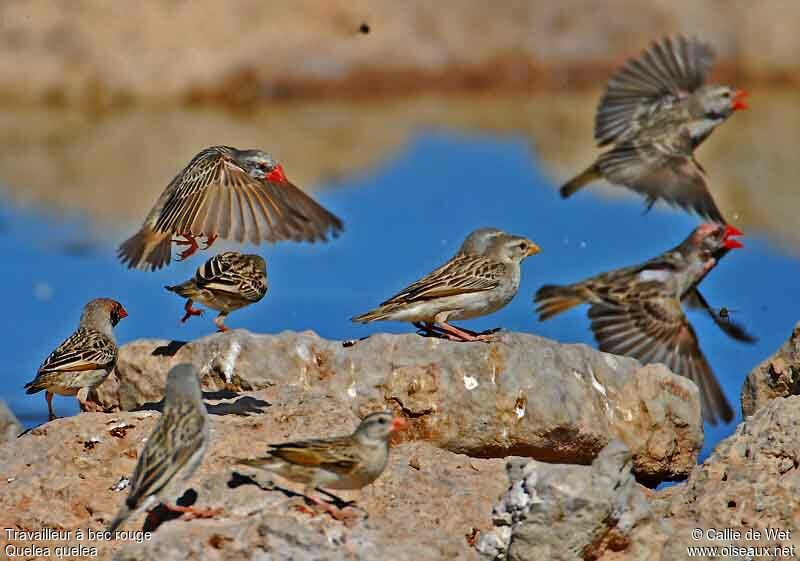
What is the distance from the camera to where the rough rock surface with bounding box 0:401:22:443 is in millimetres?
10734

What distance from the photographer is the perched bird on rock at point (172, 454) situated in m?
7.49

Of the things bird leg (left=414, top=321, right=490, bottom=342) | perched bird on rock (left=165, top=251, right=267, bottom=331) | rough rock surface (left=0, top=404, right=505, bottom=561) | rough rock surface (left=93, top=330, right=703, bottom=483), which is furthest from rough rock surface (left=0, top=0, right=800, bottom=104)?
rough rock surface (left=0, top=404, right=505, bottom=561)

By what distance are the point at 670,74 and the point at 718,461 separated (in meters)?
6.80

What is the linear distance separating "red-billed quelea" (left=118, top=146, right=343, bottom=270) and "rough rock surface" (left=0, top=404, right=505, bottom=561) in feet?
4.24

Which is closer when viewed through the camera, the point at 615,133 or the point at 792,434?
the point at 792,434

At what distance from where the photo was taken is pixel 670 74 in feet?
48.6

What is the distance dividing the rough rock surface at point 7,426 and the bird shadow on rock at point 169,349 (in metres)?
1.51

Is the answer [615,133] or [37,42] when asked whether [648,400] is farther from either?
[37,42]

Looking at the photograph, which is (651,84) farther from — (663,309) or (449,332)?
(449,332)

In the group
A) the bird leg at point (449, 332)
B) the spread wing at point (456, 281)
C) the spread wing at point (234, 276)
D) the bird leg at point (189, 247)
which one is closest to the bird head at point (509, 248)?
the spread wing at point (456, 281)

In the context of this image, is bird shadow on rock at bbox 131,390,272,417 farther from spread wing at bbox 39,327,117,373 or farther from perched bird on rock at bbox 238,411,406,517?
perched bird on rock at bbox 238,411,406,517

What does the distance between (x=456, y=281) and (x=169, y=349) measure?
1.90 m

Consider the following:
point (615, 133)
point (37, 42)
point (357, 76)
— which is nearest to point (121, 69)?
point (37, 42)

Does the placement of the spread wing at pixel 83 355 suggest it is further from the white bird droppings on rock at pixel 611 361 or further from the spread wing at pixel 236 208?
the white bird droppings on rock at pixel 611 361
